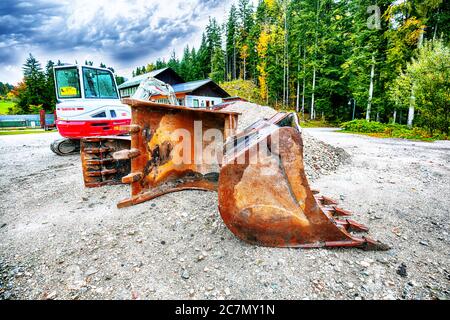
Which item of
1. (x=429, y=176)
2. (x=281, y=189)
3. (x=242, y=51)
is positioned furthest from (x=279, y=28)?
(x=281, y=189)

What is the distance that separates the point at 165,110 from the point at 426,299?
9.85ft

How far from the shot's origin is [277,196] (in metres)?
1.84

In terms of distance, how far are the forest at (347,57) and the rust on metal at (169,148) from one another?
42.6ft

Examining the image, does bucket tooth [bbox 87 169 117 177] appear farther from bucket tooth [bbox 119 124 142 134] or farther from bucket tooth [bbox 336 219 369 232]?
bucket tooth [bbox 336 219 369 232]

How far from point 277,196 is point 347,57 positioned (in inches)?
1065

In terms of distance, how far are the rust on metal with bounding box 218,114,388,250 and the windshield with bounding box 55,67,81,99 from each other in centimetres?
634

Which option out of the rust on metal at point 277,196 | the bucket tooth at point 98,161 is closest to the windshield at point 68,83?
the bucket tooth at point 98,161

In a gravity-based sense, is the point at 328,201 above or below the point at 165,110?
below

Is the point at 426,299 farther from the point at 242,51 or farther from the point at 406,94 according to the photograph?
the point at 242,51

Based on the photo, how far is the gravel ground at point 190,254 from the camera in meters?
1.57

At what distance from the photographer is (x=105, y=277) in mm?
1679

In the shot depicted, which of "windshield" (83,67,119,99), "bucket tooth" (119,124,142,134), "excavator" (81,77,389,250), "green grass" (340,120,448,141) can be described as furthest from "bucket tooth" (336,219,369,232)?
"green grass" (340,120,448,141)

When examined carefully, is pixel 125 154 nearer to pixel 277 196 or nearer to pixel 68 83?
pixel 277 196
